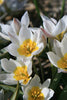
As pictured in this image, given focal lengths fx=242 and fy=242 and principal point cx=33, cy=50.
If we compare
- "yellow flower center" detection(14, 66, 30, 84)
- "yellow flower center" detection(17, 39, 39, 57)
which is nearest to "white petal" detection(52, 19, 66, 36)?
"yellow flower center" detection(17, 39, 39, 57)

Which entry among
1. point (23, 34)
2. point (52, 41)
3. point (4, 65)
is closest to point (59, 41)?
point (52, 41)

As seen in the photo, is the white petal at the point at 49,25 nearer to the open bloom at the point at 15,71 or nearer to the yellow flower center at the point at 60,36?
the yellow flower center at the point at 60,36

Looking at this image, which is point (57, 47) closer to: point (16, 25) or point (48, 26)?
point (48, 26)

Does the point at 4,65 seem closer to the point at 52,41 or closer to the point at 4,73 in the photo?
the point at 4,73

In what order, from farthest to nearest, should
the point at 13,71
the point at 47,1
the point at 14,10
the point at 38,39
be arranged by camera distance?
the point at 47,1, the point at 14,10, the point at 13,71, the point at 38,39

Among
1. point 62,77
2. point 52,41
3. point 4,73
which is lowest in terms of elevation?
point 62,77

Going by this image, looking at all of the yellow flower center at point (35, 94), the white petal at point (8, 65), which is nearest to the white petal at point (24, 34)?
the white petal at point (8, 65)
